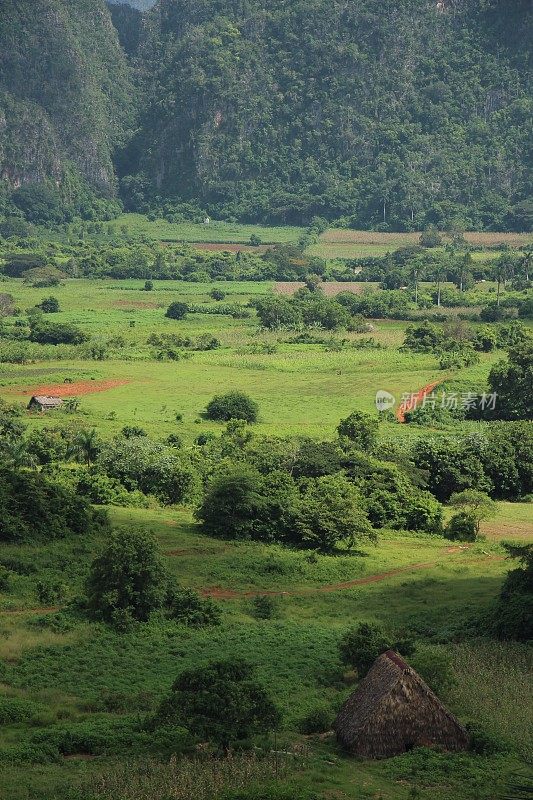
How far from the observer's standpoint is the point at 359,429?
162 ft

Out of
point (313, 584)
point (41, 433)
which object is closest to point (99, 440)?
point (41, 433)

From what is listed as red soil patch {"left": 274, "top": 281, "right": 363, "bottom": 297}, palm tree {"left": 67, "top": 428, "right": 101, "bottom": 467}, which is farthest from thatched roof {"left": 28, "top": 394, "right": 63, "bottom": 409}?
red soil patch {"left": 274, "top": 281, "right": 363, "bottom": 297}

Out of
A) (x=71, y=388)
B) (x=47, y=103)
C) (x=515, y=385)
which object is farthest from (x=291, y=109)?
(x=515, y=385)

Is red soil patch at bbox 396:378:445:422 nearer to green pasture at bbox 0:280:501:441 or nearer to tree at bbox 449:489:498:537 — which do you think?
green pasture at bbox 0:280:501:441

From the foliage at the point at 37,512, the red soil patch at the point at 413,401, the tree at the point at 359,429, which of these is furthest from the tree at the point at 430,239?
the foliage at the point at 37,512

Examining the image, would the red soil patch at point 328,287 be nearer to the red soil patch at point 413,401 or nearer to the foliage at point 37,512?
the red soil patch at point 413,401

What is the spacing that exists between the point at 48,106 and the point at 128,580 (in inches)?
5236

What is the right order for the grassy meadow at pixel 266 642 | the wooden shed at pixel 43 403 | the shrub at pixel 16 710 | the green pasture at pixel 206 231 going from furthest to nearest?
the green pasture at pixel 206 231, the wooden shed at pixel 43 403, the shrub at pixel 16 710, the grassy meadow at pixel 266 642

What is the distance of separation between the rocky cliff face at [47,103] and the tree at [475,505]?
4522 inches

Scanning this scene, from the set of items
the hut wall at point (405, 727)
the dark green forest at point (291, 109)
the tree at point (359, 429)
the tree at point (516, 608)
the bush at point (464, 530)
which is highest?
the dark green forest at point (291, 109)

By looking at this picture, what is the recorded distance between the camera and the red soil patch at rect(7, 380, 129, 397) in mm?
60125

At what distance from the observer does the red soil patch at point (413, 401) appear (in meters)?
57.1

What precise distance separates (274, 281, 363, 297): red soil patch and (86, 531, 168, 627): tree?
68.2 meters

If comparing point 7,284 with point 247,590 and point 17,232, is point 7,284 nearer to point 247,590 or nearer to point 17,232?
point 17,232
